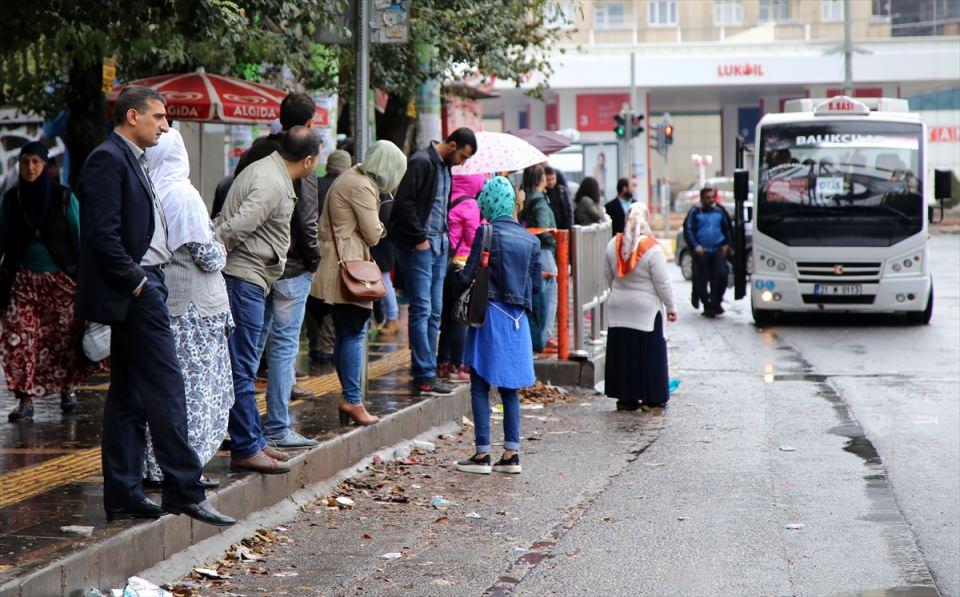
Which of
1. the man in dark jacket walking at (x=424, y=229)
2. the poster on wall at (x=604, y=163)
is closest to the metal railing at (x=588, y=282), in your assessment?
the man in dark jacket walking at (x=424, y=229)

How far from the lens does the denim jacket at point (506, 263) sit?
8.41 metres

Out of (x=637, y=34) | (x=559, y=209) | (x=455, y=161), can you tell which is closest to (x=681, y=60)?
(x=637, y=34)

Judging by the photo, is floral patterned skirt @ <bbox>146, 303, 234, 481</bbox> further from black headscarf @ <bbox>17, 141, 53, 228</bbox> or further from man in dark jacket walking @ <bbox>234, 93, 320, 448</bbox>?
black headscarf @ <bbox>17, 141, 53, 228</bbox>

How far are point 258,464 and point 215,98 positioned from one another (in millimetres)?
6491

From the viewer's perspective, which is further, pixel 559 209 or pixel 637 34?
pixel 637 34

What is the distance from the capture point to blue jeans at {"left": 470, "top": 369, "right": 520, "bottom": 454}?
8.47 metres

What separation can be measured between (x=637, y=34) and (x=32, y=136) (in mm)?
47391

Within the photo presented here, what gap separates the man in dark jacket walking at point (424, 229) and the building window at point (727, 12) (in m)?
56.9

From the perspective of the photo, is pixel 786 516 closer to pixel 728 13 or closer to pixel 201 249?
pixel 201 249

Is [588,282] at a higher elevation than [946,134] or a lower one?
lower

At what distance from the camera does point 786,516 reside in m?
7.26

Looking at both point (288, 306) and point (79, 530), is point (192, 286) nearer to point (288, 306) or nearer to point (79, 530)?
point (79, 530)

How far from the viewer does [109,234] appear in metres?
5.65

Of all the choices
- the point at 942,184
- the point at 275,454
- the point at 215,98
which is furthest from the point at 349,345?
the point at 942,184
